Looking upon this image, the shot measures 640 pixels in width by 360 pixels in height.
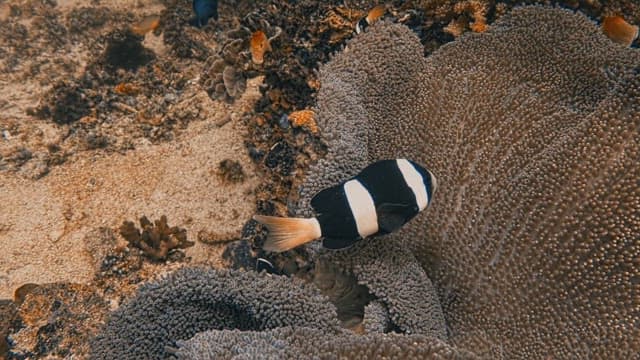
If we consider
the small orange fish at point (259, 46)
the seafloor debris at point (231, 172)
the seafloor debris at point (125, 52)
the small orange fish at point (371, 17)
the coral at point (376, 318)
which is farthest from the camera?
the seafloor debris at point (125, 52)

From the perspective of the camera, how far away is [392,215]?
187 centimetres

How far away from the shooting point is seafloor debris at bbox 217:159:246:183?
3852 mm

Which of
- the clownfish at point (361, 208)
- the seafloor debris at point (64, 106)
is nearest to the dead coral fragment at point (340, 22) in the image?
the clownfish at point (361, 208)

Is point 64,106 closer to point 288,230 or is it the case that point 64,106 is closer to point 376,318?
point 288,230

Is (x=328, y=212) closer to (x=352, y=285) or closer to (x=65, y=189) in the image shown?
(x=352, y=285)

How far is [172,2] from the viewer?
6.22 metres

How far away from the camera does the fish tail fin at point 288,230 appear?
1.82m

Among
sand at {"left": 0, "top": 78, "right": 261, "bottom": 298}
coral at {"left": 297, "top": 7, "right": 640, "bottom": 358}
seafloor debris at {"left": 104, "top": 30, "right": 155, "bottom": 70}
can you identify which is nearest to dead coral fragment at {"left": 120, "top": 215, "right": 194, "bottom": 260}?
sand at {"left": 0, "top": 78, "right": 261, "bottom": 298}

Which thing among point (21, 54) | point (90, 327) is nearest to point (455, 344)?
point (90, 327)

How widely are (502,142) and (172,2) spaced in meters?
5.32

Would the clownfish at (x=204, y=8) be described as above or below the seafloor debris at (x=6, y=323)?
above

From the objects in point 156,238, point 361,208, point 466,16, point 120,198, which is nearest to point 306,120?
point 361,208

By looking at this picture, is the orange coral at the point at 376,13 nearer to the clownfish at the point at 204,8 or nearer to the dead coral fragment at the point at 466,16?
the dead coral fragment at the point at 466,16

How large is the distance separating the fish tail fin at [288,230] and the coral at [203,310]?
1.08 feet
